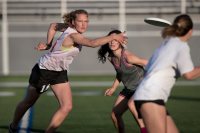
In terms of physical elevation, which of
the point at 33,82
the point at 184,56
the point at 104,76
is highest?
the point at 184,56

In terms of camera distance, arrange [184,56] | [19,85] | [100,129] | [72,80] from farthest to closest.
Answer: [72,80]
[19,85]
[100,129]
[184,56]

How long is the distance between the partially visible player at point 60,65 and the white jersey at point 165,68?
206 centimetres

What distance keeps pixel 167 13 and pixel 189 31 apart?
1727 centimetres

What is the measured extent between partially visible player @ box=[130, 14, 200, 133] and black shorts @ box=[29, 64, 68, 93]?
102 inches

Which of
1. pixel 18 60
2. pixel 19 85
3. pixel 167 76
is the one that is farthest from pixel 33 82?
pixel 18 60

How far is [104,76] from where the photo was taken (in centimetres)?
2134

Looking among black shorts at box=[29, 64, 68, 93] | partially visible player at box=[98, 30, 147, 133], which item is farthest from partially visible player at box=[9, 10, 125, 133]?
partially visible player at box=[98, 30, 147, 133]

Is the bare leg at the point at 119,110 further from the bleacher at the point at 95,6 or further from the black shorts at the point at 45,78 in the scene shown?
the bleacher at the point at 95,6

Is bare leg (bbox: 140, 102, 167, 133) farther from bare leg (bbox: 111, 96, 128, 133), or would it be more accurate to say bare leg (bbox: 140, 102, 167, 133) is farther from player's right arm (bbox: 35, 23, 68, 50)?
player's right arm (bbox: 35, 23, 68, 50)

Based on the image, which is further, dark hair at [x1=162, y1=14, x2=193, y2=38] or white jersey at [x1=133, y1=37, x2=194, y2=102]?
dark hair at [x1=162, y1=14, x2=193, y2=38]

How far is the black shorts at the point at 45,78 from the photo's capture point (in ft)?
27.6

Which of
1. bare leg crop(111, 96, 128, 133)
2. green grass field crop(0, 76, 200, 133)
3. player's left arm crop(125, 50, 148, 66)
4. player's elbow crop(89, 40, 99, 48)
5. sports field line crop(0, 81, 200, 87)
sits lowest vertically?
sports field line crop(0, 81, 200, 87)

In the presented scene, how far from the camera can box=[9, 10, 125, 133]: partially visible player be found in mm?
8156

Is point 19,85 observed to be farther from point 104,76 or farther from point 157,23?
point 157,23
